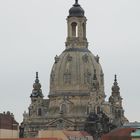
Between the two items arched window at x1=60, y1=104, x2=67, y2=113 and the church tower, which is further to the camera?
arched window at x1=60, y1=104, x2=67, y2=113

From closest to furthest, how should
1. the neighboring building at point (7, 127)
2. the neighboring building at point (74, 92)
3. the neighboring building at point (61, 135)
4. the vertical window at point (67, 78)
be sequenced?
the neighboring building at point (61, 135) → the neighboring building at point (7, 127) → the neighboring building at point (74, 92) → the vertical window at point (67, 78)

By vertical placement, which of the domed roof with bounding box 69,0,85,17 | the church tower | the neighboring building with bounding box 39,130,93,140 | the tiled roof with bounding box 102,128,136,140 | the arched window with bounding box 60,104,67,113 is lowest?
the tiled roof with bounding box 102,128,136,140

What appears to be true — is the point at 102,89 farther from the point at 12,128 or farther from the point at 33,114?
the point at 12,128

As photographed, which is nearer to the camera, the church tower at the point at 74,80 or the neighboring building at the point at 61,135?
the neighboring building at the point at 61,135

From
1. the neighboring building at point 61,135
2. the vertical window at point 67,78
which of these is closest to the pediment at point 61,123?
the vertical window at point 67,78

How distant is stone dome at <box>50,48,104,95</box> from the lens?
540ft

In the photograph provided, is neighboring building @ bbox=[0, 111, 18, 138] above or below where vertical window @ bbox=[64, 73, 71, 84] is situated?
below

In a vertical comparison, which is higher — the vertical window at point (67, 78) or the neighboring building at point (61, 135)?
the vertical window at point (67, 78)

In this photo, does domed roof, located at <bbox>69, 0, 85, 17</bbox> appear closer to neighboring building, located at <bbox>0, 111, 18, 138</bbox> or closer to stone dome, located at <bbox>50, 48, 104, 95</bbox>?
stone dome, located at <bbox>50, 48, 104, 95</bbox>

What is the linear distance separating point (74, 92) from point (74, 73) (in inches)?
155


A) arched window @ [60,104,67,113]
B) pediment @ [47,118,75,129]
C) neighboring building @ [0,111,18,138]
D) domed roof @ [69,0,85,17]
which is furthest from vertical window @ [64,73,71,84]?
neighboring building @ [0,111,18,138]

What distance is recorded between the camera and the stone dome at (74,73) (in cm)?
16450

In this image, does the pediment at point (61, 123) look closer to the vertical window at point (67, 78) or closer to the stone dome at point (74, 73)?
the stone dome at point (74, 73)

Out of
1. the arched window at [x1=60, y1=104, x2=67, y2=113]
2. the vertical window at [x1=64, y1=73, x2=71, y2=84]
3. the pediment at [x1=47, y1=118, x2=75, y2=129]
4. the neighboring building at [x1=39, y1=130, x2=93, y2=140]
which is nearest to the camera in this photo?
the neighboring building at [x1=39, y1=130, x2=93, y2=140]
